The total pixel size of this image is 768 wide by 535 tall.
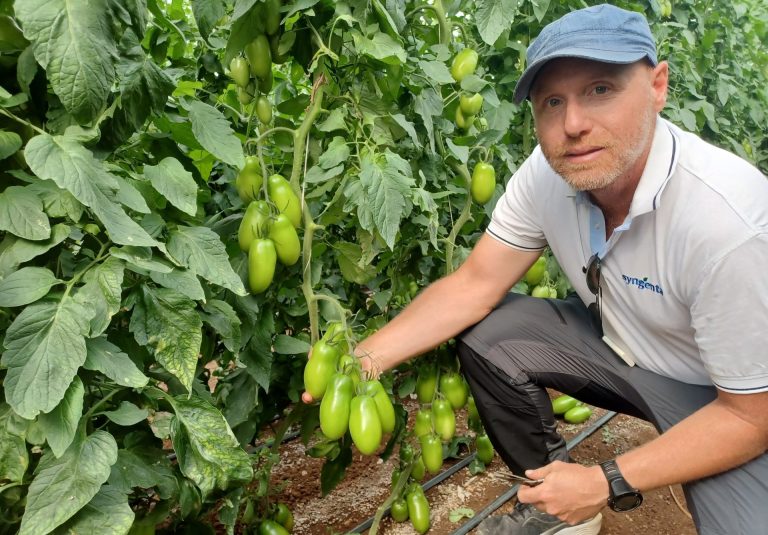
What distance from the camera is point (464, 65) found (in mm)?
1937

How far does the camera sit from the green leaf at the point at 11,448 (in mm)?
1011

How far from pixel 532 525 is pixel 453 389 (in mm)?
523

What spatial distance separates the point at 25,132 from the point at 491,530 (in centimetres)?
179

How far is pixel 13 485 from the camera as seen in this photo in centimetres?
108

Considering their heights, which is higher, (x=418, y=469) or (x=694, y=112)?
(x=694, y=112)

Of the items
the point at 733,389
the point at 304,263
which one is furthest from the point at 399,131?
the point at 733,389

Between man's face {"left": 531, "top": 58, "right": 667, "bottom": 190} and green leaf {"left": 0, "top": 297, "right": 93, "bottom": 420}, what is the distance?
1.17 m

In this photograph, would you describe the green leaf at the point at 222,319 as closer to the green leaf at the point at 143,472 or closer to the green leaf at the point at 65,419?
the green leaf at the point at 143,472

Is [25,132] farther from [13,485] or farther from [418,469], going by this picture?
[418,469]

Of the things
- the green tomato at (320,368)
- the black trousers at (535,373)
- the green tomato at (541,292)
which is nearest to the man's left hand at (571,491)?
the black trousers at (535,373)

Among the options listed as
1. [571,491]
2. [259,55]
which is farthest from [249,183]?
[571,491]

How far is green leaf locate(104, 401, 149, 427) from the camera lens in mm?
1086

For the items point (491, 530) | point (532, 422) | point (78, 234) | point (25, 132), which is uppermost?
point (25, 132)

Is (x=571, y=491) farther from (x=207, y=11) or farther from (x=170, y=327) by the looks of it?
(x=207, y=11)
